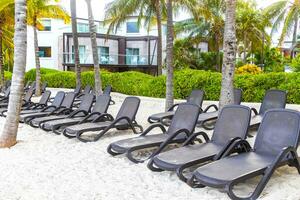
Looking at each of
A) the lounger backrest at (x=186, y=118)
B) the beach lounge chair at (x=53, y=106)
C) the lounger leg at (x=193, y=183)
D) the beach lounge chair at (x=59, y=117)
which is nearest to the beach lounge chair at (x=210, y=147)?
the lounger leg at (x=193, y=183)

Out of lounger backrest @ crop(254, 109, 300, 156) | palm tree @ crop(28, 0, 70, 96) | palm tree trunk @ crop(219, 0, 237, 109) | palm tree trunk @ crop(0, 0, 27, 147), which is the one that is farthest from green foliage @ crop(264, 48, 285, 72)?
lounger backrest @ crop(254, 109, 300, 156)

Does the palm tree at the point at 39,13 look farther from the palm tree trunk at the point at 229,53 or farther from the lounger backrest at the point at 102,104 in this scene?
the palm tree trunk at the point at 229,53

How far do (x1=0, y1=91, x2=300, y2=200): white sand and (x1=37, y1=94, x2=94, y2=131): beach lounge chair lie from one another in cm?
141

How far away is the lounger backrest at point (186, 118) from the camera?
7219 mm

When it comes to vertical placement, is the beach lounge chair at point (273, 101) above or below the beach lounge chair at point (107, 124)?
above

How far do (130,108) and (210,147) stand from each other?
3540 millimetres

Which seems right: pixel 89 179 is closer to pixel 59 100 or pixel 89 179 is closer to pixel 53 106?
pixel 53 106

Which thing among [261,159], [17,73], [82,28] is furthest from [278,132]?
[82,28]

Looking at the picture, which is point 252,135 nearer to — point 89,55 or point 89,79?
point 89,79

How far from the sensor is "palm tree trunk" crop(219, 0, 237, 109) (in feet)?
27.7

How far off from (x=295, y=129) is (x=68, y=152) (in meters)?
4.54

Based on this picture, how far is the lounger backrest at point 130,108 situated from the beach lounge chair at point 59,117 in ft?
5.48

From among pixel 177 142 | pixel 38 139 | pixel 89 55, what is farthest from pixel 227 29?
pixel 89 55

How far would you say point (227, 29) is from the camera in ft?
27.8
